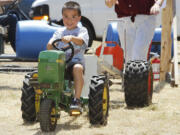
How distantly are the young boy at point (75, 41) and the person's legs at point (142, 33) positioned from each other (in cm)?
122

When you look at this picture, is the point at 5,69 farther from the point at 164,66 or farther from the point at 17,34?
the point at 164,66

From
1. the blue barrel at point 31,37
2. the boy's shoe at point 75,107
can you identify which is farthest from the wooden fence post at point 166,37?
the boy's shoe at point 75,107

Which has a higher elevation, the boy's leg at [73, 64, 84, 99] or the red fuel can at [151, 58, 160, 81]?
the boy's leg at [73, 64, 84, 99]

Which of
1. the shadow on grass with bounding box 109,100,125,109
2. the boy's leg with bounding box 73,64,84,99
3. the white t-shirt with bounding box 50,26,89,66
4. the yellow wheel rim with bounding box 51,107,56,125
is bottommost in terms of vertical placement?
the shadow on grass with bounding box 109,100,125,109

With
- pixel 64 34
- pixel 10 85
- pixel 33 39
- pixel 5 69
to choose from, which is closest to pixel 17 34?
pixel 33 39

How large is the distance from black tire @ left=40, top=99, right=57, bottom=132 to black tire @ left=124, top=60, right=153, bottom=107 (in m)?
1.49

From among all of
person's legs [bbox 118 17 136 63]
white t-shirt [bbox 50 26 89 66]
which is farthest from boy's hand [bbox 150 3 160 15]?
white t-shirt [bbox 50 26 89 66]

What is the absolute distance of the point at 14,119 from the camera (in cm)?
580

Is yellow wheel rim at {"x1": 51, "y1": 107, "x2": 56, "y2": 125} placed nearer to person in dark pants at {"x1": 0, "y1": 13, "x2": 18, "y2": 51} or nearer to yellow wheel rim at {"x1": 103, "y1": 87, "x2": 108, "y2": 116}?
yellow wheel rim at {"x1": 103, "y1": 87, "x2": 108, "y2": 116}

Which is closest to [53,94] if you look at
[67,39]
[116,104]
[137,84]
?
[67,39]

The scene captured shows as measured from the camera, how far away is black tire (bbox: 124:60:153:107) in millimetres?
6289

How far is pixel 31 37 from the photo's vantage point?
12.1 meters

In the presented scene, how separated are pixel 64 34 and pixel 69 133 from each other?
1166mm

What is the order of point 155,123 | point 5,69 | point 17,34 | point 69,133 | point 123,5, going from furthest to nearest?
point 17,34 < point 5,69 < point 123,5 < point 155,123 < point 69,133
